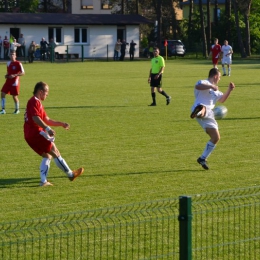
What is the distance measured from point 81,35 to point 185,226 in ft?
240

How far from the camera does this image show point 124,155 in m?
15.2

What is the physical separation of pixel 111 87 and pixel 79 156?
20.1 metres

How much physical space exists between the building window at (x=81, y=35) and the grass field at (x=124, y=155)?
49541 mm

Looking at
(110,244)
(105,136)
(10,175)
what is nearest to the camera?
(110,244)

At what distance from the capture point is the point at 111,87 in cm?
3503

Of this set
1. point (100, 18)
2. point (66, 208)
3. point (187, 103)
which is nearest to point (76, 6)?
point (100, 18)

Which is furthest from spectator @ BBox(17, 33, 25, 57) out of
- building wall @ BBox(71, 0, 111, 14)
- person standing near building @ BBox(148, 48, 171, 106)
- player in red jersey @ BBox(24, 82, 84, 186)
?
player in red jersey @ BBox(24, 82, 84, 186)

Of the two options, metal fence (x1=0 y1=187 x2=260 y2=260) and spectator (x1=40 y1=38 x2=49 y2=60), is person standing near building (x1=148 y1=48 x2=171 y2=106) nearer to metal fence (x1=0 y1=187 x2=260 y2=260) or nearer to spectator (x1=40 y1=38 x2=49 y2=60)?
metal fence (x1=0 y1=187 x2=260 y2=260)

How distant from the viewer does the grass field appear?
1119 centimetres

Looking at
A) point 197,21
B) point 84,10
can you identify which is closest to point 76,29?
point 197,21

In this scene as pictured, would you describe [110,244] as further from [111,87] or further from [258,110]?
[111,87]

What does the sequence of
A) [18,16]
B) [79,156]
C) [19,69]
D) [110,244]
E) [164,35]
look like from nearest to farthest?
[110,244], [79,156], [19,69], [18,16], [164,35]

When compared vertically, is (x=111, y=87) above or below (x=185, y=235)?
below

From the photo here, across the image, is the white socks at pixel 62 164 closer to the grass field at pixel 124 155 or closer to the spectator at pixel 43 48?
the grass field at pixel 124 155
